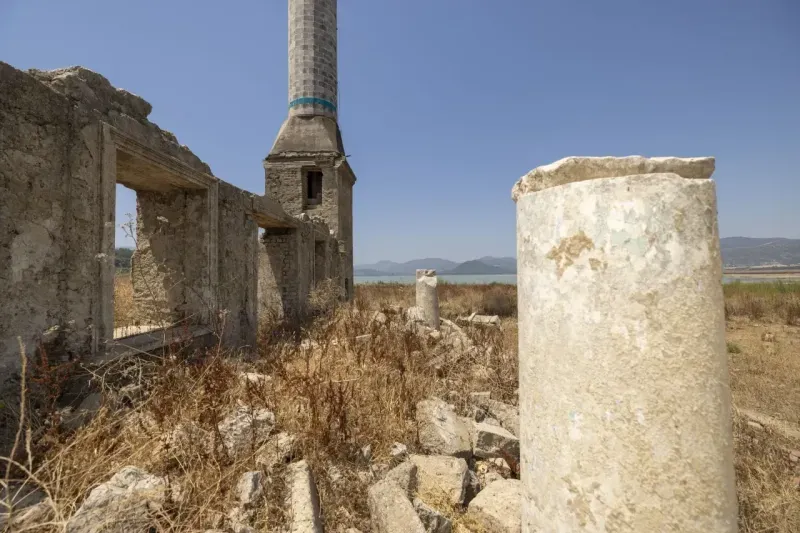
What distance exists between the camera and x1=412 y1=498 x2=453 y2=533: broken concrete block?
1.96m

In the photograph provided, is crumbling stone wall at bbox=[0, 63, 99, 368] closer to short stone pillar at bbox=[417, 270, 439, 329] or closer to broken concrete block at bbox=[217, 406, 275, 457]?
broken concrete block at bbox=[217, 406, 275, 457]

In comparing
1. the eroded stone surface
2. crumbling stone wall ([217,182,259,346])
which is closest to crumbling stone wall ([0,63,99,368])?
crumbling stone wall ([217,182,259,346])

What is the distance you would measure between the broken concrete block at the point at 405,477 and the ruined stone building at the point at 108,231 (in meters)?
1.81

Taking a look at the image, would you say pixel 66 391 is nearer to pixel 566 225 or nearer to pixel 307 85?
pixel 566 225

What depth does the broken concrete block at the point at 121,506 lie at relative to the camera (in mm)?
1567

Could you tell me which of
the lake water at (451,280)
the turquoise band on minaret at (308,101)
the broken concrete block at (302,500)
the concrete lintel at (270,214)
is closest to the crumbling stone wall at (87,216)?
the concrete lintel at (270,214)

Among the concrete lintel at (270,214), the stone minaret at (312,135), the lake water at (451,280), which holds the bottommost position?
the lake water at (451,280)

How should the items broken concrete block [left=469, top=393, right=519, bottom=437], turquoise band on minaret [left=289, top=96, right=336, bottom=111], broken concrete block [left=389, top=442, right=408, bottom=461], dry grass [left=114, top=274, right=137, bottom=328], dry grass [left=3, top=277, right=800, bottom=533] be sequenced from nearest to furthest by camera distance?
dry grass [left=3, top=277, right=800, bottom=533]
broken concrete block [left=389, top=442, right=408, bottom=461]
broken concrete block [left=469, top=393, right=519, bottom=437]
dry grass [left=114, top=274, right=137, bottom=328]
turquoise band on minaret [left=289, top=96, right=336, bottom=111]

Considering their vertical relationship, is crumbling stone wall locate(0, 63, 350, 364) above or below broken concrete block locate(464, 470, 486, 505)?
above

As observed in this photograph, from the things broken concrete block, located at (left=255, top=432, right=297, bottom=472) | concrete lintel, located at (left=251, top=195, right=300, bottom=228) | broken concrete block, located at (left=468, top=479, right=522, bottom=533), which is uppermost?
concrete lintel, located at (left=251, top=195, right=300, bottom=228)

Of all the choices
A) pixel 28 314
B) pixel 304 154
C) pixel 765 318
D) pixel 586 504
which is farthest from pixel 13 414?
pixel 765 318

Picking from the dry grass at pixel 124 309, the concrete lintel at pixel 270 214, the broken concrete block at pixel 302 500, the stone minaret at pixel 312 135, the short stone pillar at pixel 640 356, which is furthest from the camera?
the stone minaret at pixel 312 135

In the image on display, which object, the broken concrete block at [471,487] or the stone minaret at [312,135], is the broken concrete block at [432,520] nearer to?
the broken concrete block at [471,487]

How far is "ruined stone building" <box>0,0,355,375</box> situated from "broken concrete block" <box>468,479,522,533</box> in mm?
2308
